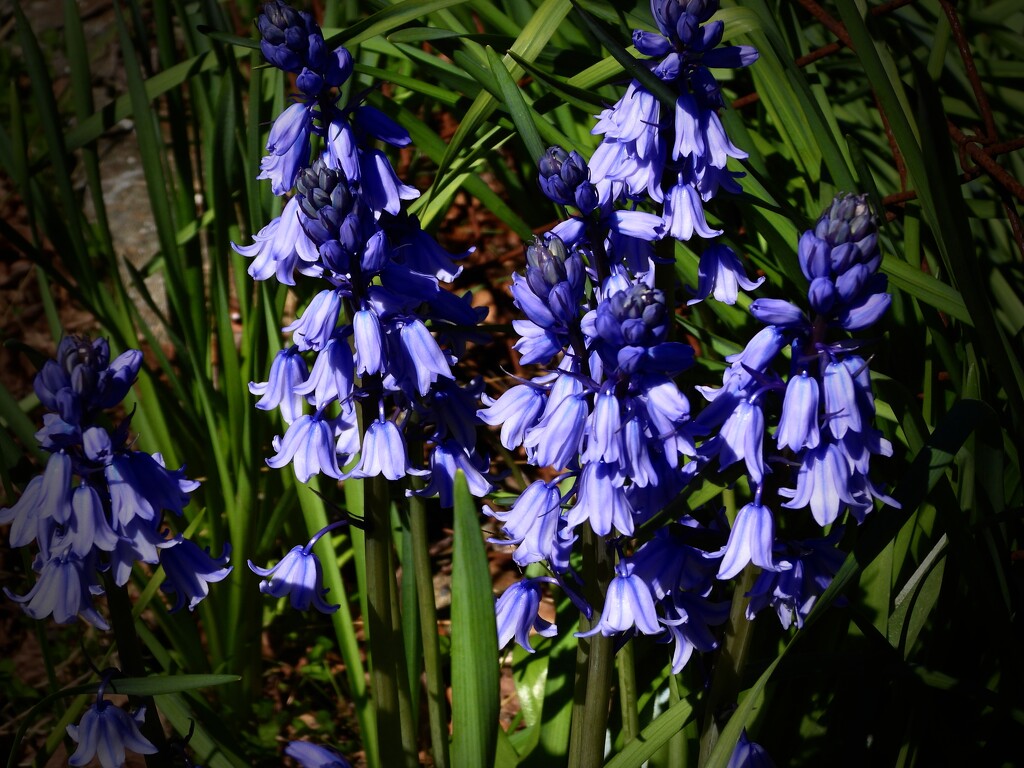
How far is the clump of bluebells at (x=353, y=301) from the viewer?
127 centimetres

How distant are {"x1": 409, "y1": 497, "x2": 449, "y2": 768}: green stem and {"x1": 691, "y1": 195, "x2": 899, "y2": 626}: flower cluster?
2.01 feet

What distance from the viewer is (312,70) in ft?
4.48

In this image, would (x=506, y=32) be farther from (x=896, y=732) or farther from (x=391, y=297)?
(x=896, y=732)

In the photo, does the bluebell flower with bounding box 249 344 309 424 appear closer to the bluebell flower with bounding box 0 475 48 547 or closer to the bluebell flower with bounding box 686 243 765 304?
the bluebell flower with bounding box 0 475 48 547

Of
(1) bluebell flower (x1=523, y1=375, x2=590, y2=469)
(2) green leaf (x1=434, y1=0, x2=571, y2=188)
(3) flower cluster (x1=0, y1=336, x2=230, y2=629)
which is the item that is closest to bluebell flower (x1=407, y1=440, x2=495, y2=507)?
(1) bluebell flower (x1=523, y1=375, x2=590, y2=469)

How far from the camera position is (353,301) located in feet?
4.31

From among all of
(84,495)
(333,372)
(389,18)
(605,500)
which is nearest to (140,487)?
(84,495)

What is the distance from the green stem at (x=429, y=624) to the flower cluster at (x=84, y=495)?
484 millimetres

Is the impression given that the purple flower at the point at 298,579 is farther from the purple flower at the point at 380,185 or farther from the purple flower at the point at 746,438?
the purple flower at the point at 746,438

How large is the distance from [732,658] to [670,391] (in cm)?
49

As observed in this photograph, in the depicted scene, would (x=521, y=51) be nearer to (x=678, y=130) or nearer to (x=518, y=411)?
(x=678, y=130)

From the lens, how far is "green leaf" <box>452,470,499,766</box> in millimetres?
1198

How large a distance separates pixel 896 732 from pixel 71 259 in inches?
94.0

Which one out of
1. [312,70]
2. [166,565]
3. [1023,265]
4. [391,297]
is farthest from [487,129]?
[1023,265]
